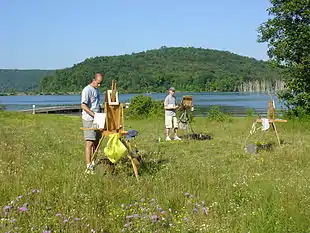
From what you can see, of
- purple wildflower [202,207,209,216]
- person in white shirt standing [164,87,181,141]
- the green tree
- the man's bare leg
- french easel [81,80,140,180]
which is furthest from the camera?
the green tree

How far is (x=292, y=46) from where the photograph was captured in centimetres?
2036

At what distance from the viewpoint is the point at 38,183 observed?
586 cm

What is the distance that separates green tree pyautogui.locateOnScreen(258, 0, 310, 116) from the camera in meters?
20.1

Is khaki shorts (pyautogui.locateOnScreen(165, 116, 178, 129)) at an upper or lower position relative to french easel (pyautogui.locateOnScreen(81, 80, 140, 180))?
lower

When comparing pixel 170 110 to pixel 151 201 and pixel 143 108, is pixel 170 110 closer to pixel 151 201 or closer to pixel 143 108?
pixel 151 201

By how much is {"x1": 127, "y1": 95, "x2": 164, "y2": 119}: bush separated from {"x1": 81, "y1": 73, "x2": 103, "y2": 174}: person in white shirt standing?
24771 millimetres

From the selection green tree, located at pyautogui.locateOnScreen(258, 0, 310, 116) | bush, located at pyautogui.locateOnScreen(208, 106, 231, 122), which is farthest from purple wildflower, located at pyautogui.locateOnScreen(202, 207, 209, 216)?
bush, located at pyautogui.locateOnScreen(208, 106, 231, 122)

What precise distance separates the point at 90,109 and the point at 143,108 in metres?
25.6

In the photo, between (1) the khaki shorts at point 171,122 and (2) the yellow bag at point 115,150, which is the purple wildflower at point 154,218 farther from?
(1) the khaki shorts at point 171,122

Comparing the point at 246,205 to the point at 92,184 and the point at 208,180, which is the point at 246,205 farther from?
the point at 92,184

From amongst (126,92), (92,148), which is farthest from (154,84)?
(92,148)

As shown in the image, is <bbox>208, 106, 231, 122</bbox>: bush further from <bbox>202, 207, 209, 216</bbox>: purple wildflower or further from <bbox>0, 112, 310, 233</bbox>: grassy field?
<bbox>202, 207, 209, 216</bbox>: purple wildflower

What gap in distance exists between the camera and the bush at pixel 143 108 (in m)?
34.2

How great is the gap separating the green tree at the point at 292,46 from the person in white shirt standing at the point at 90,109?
13557 millimetres
